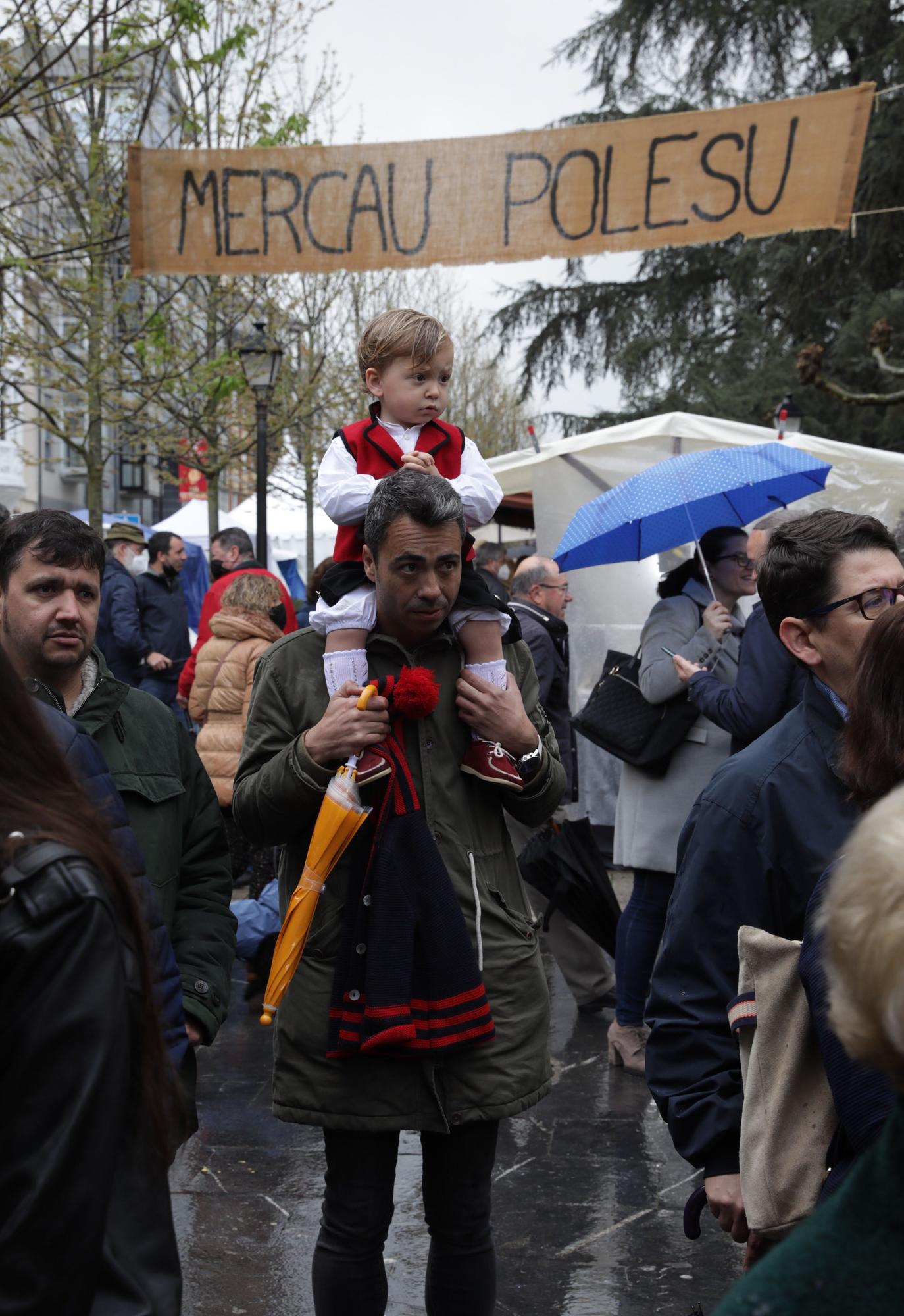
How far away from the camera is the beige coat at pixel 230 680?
704 centimetres

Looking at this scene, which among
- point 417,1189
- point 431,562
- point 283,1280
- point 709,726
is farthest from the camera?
point 709,726

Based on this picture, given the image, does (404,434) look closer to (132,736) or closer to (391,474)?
(391,474)

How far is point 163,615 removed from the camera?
424 inches

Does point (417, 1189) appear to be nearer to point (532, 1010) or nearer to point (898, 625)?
point (532, 1010)

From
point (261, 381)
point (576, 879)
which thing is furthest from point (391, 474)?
point (261, 381)

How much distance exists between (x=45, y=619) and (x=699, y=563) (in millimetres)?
3298

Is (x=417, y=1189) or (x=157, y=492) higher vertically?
(x=417, y=1189)

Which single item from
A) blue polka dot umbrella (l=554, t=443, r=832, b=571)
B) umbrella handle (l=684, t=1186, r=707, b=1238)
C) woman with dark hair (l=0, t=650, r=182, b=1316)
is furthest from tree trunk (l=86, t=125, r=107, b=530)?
woman with dark hair (l=0, t=650, r=182, b=1316)

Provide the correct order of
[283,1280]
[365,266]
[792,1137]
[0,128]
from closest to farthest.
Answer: [792,1137]
[283,1280]
[365,266]
[0,128]

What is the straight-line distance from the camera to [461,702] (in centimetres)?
293

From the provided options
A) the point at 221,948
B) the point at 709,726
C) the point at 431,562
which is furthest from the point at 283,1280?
the point at 709,726

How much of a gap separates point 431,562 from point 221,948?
963 millimetres

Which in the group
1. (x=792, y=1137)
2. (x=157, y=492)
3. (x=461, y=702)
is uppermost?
(x=461, y=702)

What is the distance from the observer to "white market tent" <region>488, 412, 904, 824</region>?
8.70 m
